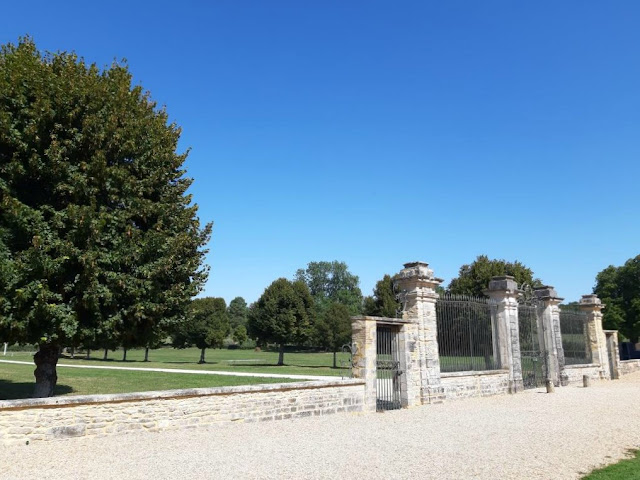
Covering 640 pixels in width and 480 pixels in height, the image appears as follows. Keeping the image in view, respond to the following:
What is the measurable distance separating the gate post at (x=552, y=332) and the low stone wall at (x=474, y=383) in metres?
3.64

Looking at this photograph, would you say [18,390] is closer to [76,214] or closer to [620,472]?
[76,214]

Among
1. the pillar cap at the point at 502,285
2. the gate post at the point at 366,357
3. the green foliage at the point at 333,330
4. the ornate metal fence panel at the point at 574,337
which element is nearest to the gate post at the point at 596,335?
the ornate metal fence panel at the point at 574,337

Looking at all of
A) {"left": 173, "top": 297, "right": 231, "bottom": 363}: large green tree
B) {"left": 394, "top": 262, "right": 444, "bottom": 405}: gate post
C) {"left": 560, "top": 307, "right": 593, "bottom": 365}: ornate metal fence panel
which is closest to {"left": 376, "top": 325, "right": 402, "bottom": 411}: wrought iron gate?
{"left": 394, "top": 262, "right": 444, "bottom": 405}: gate post

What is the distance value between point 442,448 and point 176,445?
421 cm

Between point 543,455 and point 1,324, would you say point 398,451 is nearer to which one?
point 543,455

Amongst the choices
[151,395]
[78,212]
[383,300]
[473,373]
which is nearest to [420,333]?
[473,373]

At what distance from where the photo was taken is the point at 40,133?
396 inches

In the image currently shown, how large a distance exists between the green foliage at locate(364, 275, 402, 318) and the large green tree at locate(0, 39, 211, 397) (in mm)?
24108

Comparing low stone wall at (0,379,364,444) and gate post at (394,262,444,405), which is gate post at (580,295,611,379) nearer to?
gate post at (394,262,444,405)

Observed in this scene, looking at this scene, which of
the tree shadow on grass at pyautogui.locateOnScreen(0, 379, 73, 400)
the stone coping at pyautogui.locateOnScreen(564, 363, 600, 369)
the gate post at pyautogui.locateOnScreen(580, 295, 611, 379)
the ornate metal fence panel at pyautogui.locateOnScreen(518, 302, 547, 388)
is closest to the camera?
the tree shadow on grass at pyautogui.locateOnScreen(0, 379, 73, 400)

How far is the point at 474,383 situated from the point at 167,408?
9089mm

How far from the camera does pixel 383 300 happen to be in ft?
117

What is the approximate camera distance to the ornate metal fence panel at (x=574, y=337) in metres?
19.2

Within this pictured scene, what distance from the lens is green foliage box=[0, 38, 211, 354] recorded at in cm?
955
